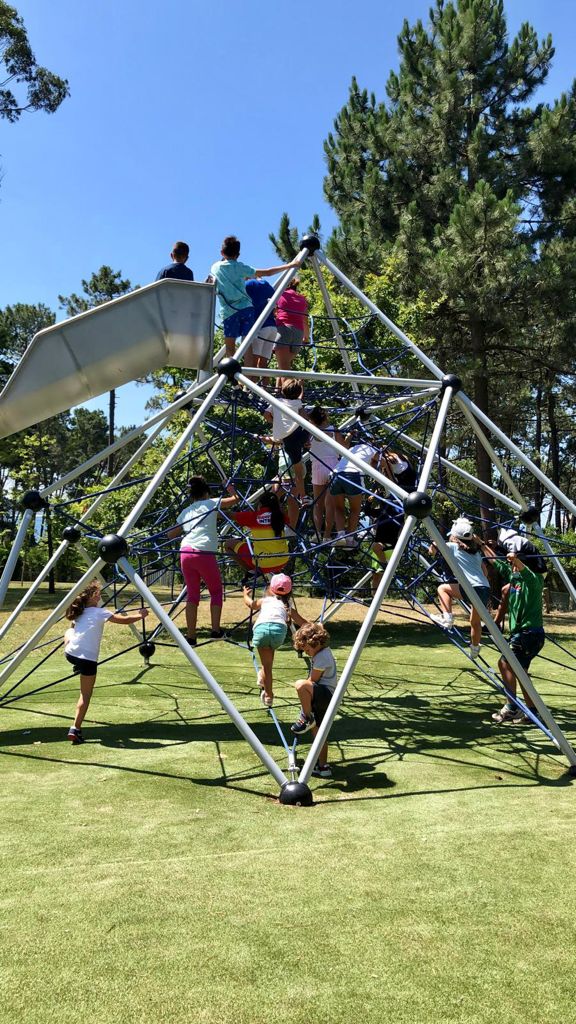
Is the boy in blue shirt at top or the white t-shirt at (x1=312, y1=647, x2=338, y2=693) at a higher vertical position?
the boy in blue shirt at top

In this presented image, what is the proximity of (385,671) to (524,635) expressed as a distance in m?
4.10

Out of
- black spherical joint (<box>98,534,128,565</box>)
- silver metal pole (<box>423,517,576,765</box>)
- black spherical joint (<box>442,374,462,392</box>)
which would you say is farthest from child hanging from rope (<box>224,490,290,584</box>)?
silver metal pole (<box>423,517,576,765</box>)

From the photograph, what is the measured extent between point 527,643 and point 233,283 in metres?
4.95

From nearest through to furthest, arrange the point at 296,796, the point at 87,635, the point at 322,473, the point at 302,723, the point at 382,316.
A: the point at 296,796
the point at 302,723
the point at 87,635
the point at 382,316
the point at 322,473

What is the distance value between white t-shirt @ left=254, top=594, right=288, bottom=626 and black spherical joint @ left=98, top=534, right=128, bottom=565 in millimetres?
1817

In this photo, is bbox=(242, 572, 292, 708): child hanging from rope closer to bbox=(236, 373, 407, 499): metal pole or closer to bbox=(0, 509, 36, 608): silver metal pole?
bbox=(236, 373, 407, 499): metal pole

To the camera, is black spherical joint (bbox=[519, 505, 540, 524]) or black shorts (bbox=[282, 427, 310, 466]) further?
black spherical joint (bbox=[519, 505, 540, 524])

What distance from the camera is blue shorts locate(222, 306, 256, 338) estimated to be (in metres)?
7.83

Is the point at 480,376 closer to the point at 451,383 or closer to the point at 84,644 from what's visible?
the point at 451,383

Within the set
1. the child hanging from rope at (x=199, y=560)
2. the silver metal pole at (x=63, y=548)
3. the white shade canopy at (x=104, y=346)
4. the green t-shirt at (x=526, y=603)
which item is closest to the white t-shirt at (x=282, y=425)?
the child hanging from rope at (x=199, y=560)

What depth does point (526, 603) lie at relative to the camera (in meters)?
6.91

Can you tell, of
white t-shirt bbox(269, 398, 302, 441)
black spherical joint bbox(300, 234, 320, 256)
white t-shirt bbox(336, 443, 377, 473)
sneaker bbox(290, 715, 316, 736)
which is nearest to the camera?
sneaker bbox(290, 715, 316, 736)

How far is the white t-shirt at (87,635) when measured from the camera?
626 cm

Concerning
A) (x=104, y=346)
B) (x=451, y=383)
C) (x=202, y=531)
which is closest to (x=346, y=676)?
(x=202, y=531)
